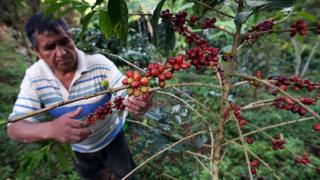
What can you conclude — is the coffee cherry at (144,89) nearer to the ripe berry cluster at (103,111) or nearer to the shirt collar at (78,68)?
the ripe berry cluster at (103,111)

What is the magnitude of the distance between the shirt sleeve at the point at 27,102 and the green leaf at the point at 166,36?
78 centimetres

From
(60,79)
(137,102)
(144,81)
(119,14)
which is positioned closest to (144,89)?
(144,81)

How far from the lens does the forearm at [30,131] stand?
1095 mm

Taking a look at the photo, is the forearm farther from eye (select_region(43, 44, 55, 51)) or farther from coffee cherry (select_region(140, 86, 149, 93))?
coffee cherry (select_region(140, 86, 149, 93))

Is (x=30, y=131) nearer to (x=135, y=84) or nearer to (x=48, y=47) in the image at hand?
(x=48, y=47)

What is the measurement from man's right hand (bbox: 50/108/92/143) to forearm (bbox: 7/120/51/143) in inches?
2.3

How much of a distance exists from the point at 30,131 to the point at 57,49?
41cm

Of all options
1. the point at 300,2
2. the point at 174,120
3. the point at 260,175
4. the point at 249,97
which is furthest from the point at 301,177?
the point at 300,2

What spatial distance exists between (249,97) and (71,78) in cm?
343

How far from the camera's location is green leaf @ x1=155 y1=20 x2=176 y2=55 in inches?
37.0

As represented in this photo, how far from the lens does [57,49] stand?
57.7 inches

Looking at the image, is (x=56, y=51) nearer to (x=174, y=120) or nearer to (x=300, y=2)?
(x=174, y=120)

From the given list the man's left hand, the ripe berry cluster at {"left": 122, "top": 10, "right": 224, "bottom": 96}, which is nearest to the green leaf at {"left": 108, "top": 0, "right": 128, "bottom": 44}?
the ripe berry cluster at {"left": 122, "top": 10, "right": 224, "bottom": 96}

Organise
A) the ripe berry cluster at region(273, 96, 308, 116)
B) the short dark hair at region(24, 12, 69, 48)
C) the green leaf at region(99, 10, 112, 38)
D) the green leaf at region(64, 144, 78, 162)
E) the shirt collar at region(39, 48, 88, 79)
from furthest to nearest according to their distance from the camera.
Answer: the shirt collar at region(39, 48, 88, 79) < the short dark hair at region(24, 12, 69, 48) < the green leaf at region(64, 144, 78, 162) < the green leaf at region(99, 10, 112, 38) < the ripe berry cluster at region(273, 96, 308, 116)
